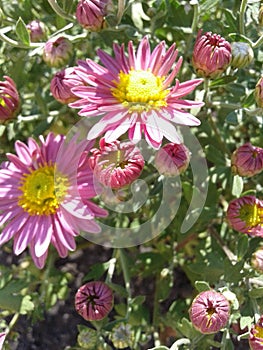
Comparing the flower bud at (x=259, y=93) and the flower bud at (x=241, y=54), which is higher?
the flower bud at (x=241, y=54)

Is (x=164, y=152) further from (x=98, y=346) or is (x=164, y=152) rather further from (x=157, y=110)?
(x=98, y=346)

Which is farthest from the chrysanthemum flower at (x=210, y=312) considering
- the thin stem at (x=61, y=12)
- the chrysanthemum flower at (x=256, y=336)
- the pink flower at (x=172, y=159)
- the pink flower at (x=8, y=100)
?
the thin stem at (x=61, y=12)

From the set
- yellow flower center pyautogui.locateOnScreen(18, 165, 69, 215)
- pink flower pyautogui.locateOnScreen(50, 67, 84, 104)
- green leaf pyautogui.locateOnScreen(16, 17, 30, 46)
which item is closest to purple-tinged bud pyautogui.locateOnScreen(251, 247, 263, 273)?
yellow flower center pyautogui.locateOnScreen(18, 165, 69, 215)

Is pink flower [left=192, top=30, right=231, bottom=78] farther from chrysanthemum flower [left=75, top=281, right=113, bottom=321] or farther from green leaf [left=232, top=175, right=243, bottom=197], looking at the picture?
chrysanthemum flower [left=75, top=281, right=113, bottom=321]

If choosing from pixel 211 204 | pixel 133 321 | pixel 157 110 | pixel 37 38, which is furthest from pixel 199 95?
pixel 133 321

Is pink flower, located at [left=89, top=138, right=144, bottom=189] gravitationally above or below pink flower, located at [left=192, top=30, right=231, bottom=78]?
below

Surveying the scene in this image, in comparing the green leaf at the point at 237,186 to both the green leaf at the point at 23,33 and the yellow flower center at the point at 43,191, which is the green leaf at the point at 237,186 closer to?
the yellow flower center at the point at 43,191

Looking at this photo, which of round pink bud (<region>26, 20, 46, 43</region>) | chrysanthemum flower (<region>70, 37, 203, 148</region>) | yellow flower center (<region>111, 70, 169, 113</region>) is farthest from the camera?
round pink bud (<region>26, 20, 46, 43</region>)
